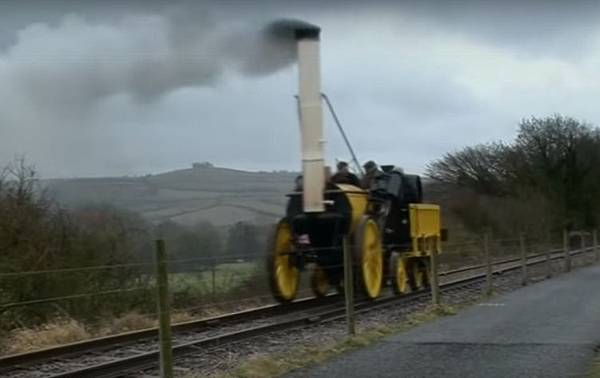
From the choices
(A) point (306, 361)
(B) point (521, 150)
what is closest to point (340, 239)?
(A) point (306, 361)

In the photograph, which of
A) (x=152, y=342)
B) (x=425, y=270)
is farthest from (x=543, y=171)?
(x=152, y=342)

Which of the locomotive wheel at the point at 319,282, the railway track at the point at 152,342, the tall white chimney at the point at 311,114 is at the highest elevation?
the tall white chimney at the point at 311,114

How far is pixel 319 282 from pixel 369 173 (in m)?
3.11

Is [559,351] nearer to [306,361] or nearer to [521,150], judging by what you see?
[306,361]

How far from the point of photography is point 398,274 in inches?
887

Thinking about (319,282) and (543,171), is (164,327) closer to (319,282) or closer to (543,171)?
(319,282)

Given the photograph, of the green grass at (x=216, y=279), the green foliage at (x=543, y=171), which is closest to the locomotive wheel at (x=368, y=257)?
the green grass at (x=216, y=279)

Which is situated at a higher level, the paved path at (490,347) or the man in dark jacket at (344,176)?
the man in dark jacket at (344,176)

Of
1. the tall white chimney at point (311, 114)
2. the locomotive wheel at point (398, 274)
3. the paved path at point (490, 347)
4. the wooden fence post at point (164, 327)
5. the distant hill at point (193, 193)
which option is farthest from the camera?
the locomotive wheel at point (398, 274)

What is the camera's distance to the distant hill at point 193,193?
1886cm

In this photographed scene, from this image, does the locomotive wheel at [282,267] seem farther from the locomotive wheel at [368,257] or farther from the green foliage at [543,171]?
the green foliage at [543,171]

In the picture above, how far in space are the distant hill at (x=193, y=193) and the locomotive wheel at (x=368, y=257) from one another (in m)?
2.36

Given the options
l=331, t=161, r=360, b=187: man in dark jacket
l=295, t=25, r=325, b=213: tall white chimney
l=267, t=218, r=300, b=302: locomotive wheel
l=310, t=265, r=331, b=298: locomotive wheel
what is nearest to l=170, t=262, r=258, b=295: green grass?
l=267, t=218, r=300, b=302: locomotive wheel

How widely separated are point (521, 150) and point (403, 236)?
33380 mm
